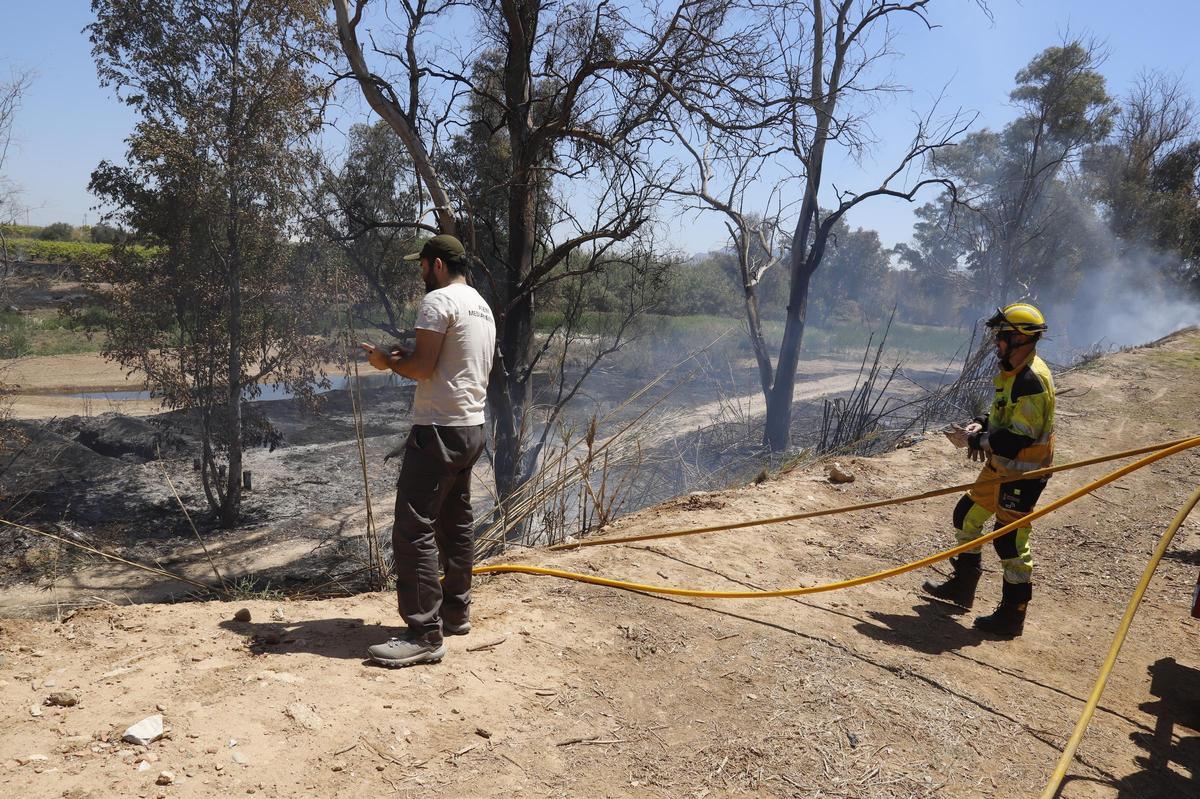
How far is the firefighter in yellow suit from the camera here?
4047mm

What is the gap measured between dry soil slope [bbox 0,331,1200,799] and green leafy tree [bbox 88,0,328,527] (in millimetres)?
9753

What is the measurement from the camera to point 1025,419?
407cm

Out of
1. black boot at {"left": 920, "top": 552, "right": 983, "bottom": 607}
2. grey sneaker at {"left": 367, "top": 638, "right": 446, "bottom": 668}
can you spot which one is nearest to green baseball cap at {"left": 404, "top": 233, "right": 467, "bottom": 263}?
grey sneaker at {"left": 367, "top": 638, "right": 446, "bottom": 668}

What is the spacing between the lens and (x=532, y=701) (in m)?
3.23

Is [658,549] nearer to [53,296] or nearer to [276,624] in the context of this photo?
[276,624]

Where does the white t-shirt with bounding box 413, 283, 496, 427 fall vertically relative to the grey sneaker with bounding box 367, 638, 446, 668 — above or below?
above

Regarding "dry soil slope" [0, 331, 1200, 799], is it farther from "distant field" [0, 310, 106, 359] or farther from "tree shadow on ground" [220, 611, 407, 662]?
"distant field" [0, 310, 106, 359]

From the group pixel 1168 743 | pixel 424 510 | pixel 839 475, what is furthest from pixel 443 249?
pixel 839 475

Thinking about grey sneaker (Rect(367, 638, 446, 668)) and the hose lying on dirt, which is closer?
grey sneaker (Rect(367, 638, 446, 668))

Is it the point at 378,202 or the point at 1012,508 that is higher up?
the point at 378,202

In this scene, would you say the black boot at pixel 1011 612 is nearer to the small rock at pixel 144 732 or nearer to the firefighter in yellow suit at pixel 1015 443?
the firefighter in yellow suit at pixel 1015 443

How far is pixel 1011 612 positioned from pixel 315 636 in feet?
12.0

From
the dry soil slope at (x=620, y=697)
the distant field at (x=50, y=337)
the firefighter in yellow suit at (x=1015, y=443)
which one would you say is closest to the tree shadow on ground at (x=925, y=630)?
the dry soil slope at (x=620, y=697)

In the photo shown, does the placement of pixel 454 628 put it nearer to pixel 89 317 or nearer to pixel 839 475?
pixel 839 475
